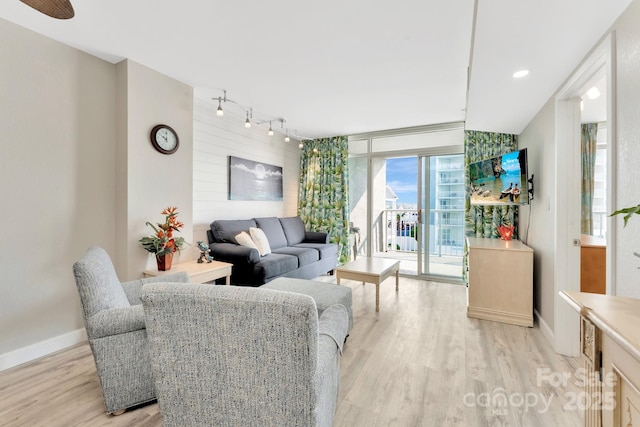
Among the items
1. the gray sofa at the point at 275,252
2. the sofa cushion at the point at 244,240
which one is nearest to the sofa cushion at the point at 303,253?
the gray sofa at the point at 275,252

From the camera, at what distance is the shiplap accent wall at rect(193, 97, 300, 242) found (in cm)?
368

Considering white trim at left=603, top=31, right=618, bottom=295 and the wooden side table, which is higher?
white trim at left=603, top=31, right=618, bottom=295

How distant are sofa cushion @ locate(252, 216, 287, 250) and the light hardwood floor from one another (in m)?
2.00

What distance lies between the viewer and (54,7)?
4.21 feet

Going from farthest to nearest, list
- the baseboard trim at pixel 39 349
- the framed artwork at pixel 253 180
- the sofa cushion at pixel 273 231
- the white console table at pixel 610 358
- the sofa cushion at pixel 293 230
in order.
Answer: the sofa cushion at pixel 293 230
the sofa cushion at pixel 273 231
the framed artwork at pixel 253 180
the baseboard trim at pixel 39 349
the white console table at pixel 610 358

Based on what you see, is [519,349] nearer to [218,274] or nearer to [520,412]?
[520,412]

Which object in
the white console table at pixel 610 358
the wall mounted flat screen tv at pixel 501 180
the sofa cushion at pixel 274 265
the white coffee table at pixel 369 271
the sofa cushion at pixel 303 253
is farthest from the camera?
the sofa cushion at pixel 303 253

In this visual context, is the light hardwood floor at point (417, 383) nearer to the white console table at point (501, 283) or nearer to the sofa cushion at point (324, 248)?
the white console table at point (501, 283)

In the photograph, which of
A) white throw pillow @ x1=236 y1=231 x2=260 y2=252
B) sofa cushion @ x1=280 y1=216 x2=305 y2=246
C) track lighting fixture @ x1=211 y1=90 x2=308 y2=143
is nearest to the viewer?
track lighting fixture @ x1=211 y1=90 x2=308 y2=143

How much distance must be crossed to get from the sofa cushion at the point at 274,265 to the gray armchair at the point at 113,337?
1698mm

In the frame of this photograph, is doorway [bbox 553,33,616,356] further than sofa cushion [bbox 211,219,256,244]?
No

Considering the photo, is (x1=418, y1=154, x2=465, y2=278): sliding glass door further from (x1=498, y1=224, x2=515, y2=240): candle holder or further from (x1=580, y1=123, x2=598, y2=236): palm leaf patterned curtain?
(x1=580, y1=123, x2=598, y2=236): palm leaf patterned curtain

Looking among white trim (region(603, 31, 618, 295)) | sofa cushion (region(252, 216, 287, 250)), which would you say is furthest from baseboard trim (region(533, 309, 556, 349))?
sofa cushion (region(252, 216, 287, 250))

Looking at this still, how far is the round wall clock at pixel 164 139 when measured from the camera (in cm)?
280
